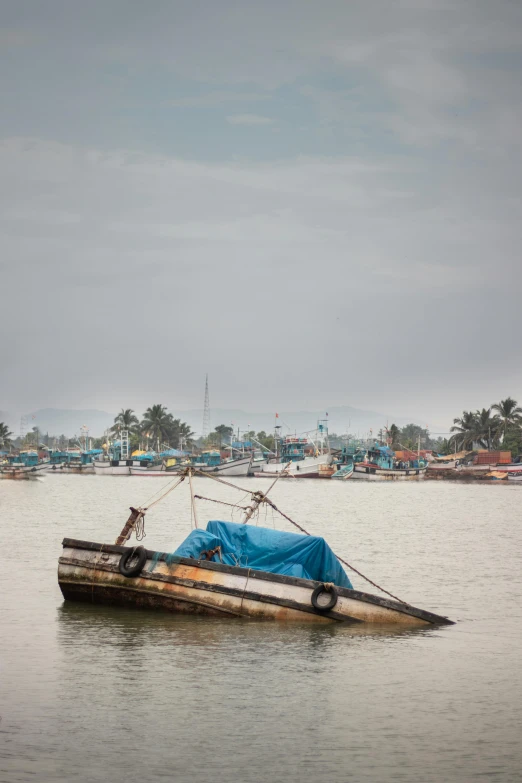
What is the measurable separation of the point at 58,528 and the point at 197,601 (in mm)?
30815

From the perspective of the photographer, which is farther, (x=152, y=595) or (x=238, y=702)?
(x=152, y=595)

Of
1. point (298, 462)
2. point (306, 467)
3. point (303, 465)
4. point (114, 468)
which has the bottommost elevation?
point (114, 468)

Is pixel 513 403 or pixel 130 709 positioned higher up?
pixel 513 403

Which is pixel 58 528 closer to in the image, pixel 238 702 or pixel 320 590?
pixel 320 590

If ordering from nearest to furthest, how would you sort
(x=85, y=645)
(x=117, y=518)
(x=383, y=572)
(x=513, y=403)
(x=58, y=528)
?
(x=85, y=645)
(x=383, y=572)
(x=58, y=528)
(x=117, y=518)
(x=513, y=403)

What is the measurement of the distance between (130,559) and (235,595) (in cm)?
287

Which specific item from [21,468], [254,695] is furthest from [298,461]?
[254,695]

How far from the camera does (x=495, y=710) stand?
52.4 feet

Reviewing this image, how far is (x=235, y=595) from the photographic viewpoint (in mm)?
22078

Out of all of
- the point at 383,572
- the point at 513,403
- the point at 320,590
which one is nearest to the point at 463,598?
the point at 383,572

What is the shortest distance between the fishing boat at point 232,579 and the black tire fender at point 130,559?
0.02 metres

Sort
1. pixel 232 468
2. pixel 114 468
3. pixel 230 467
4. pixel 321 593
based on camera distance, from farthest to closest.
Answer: pixel 114 468
pixel 232 468
pixel 230 467
pixel 321 593

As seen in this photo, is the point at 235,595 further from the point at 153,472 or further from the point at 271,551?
the point at 153,472

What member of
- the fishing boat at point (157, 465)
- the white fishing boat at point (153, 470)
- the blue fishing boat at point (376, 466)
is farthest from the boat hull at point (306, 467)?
the white fishing boat at point (153, 470)
